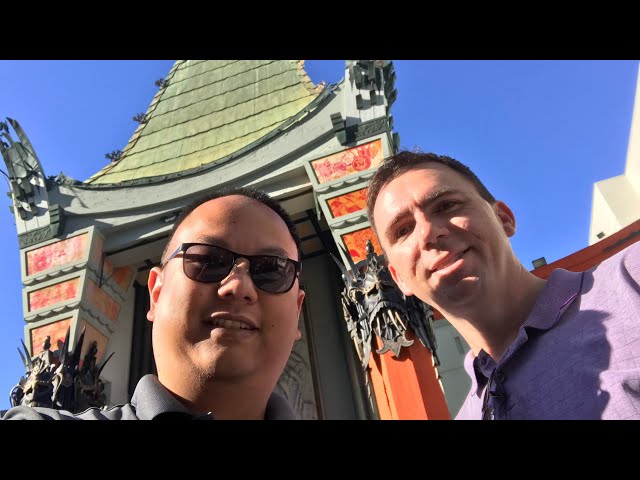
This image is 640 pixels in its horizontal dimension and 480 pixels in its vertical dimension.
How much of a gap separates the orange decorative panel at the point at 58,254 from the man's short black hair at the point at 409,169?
587 cm

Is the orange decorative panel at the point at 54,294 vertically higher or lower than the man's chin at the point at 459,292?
higher

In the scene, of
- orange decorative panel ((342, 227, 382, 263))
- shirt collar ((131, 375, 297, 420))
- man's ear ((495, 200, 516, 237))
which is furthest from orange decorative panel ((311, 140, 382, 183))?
shirt collar ((131, 375, 297, 420))

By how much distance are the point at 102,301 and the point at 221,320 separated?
608cm

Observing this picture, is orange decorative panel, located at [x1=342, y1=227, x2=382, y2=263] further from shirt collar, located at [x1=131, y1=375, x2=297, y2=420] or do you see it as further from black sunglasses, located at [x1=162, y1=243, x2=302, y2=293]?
shirt collar, located at [x1=131, y1=375, x2=297, y2=420]

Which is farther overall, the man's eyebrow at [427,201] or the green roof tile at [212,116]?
the green roof tile at [212,116]

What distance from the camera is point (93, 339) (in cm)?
619

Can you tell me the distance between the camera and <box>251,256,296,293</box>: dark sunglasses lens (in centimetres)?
133

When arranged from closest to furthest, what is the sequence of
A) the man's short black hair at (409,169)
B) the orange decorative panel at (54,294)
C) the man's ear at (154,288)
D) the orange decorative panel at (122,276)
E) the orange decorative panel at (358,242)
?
the man's ear at (154,288) → the man's short black hair at (409,169) → the orange decorative panel at (358,242) → the orange decorative panel at (54,294) → the orange decorative panel at (122,276)

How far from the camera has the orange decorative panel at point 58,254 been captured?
6598mm

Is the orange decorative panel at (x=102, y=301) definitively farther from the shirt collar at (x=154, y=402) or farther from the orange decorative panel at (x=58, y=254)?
the shirt collar at (x=154, y=402)

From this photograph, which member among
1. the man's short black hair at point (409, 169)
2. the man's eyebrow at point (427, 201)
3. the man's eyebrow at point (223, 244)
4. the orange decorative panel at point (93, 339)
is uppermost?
the orange decorative panel at point (93, 339)

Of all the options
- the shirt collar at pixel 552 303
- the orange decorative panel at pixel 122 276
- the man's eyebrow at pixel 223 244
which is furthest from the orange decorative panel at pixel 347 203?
the man's eyebrow at pixel 223 244
